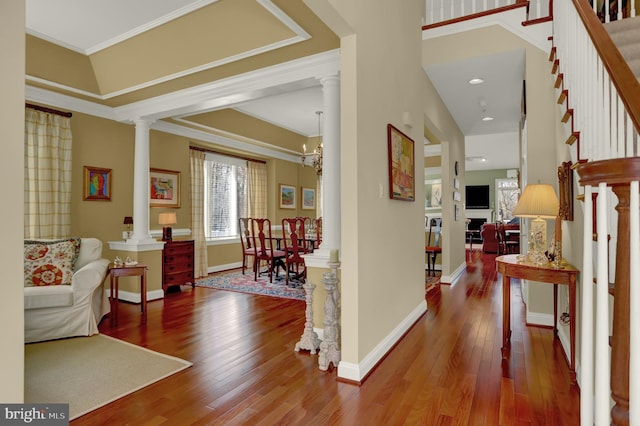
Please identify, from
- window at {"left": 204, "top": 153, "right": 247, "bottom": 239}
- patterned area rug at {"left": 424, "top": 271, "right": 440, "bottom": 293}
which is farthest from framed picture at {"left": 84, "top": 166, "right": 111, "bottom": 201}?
patterned area rug at {"left": 424, "top": 271, "right": 440, "bottom": 293}

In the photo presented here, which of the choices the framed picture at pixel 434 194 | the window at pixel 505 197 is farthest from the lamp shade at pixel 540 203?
the window at pixel 505 197

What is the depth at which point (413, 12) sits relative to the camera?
3.95 m

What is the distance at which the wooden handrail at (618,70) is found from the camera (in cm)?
108

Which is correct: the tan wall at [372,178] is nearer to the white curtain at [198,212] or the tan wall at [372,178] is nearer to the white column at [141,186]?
the white column at [141,186]

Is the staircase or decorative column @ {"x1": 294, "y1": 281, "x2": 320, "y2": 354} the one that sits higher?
the staircase

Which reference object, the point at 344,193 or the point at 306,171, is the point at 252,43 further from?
the point at 306,171

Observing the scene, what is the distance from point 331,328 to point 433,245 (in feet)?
15.3

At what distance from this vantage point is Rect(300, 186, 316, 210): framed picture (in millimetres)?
9310

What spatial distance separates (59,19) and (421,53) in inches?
152

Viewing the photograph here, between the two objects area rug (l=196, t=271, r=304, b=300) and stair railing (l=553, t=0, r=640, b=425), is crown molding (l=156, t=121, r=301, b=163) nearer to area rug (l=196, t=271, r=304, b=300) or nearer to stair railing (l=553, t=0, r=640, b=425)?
area rug (l=196, t=271, r=304, b=300)

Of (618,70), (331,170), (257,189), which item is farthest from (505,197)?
(618,70)

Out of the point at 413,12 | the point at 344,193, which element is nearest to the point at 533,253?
the point at 344,193

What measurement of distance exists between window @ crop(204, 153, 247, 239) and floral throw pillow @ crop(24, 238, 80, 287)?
3.30 m

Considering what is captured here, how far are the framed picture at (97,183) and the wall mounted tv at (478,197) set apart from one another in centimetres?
1333
